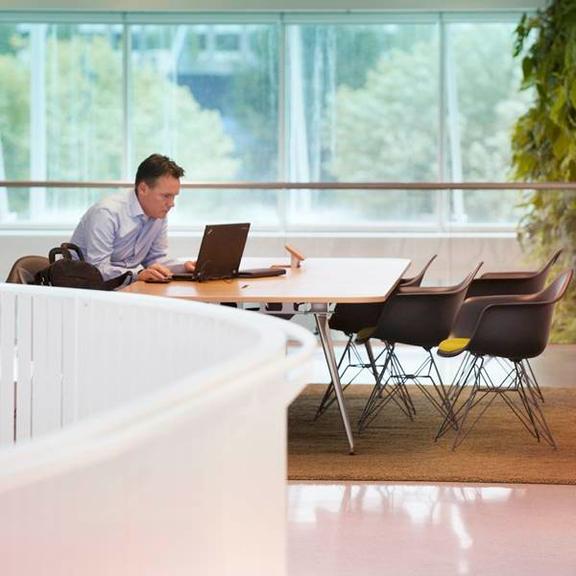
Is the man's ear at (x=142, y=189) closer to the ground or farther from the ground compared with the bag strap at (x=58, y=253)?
farther from the ground

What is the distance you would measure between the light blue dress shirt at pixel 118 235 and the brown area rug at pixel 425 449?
108cm

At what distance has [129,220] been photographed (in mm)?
7035

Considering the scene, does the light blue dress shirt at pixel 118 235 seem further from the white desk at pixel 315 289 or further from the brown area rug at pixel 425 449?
the brown area rug at pixel 425 449

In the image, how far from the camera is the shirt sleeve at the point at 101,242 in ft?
22.6

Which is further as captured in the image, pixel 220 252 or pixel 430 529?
pixel 220 252

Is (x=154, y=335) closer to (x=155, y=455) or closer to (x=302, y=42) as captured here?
(x=155, y=455)

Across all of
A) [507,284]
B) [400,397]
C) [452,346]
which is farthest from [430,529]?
[507,284]

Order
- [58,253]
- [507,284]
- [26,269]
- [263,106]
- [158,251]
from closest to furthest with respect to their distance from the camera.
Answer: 1. [26,269]
2. [58,253]
3. [158,251]
4. [507,284]
5. [263,106]

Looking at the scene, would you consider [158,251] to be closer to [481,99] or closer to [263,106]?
[263,106]

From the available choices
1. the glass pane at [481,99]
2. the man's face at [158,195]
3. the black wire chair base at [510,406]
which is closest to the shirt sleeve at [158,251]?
the man's face at [158,195]

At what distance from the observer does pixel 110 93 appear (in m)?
14.6

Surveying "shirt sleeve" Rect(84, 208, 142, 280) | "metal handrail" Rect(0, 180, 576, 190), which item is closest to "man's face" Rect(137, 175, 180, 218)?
"shirt sleeve" Rect(84, 208, 142, 280)

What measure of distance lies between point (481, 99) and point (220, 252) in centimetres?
824

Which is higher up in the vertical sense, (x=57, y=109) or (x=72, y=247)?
(x=57, y=109)
